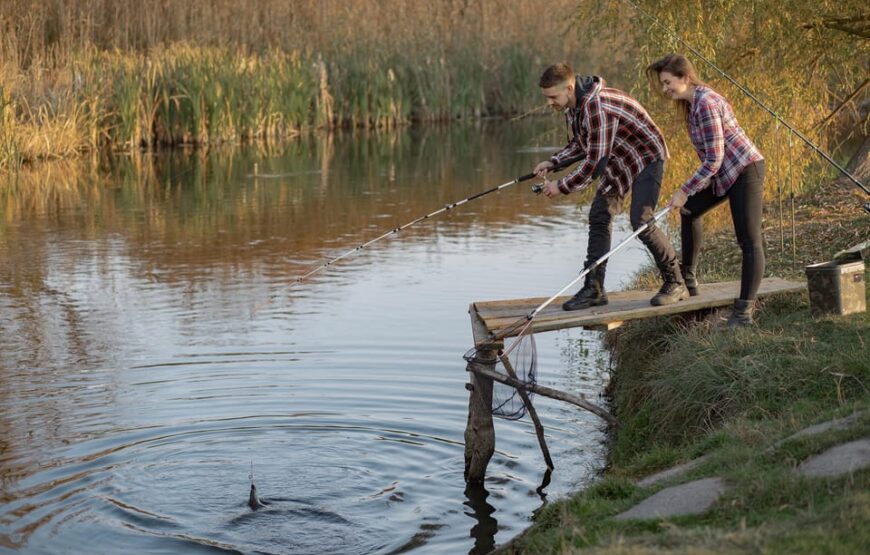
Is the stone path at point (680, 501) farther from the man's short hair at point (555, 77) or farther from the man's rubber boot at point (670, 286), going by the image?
the man's short hair at point (555, 77)

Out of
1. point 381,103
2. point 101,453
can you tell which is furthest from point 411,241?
point 381,103

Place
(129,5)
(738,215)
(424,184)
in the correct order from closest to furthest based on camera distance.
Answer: (738,215) → (424,184) → (129,5)

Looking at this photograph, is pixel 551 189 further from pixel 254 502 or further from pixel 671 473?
pixel 254 502

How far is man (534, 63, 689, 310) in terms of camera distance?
25.4 ft

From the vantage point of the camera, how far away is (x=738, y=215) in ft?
25.9

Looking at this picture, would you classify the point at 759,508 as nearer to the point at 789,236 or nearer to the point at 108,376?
the point at 108,376

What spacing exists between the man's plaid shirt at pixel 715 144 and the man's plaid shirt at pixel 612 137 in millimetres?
261

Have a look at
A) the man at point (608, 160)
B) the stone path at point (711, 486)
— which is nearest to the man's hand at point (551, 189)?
the man at point (608, 160)

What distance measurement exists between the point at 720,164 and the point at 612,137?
63cm

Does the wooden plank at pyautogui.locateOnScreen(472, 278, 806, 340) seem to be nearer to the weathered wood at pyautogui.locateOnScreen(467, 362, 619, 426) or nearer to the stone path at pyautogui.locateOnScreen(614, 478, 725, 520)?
the weathered wood at pyautogui.locateOnScreen(467, 362, 619, 426)

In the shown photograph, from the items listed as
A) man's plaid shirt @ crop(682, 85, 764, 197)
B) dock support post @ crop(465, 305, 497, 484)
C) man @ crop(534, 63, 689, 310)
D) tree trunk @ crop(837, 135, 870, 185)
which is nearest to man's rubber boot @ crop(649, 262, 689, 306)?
man @ crop(534, 63, 689, 310)

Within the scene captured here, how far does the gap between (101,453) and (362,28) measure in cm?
2463

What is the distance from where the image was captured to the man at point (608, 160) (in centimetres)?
773

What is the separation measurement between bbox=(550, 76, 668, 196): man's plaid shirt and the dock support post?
1209mm
